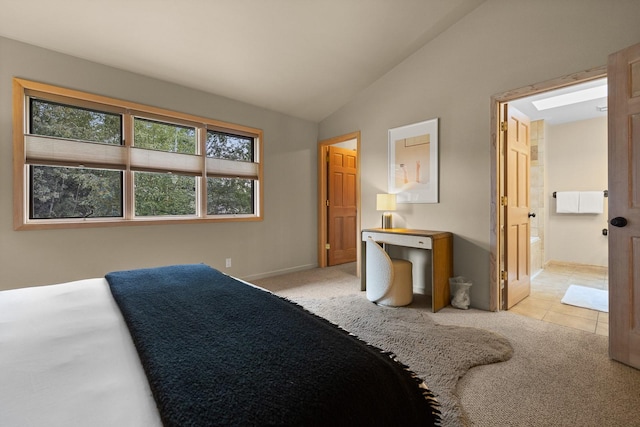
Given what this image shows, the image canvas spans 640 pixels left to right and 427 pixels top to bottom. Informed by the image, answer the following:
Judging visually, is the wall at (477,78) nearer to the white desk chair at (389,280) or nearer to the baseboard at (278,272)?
the white desk chair at (389,280)

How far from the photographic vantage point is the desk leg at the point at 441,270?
2867 millimetres

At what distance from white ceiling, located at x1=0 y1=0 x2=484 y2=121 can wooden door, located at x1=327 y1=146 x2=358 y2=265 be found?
1.54 meters

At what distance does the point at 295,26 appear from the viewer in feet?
9.25

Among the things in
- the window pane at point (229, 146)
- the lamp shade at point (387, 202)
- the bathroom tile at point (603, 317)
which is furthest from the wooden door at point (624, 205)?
the window pane at point (229, 146)

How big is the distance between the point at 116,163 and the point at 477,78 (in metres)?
3.82

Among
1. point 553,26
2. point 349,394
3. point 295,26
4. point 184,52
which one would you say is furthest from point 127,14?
point 553,26

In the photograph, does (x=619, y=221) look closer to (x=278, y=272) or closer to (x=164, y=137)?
(x=278, y=272)

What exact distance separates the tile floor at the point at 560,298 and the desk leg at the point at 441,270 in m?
0.70

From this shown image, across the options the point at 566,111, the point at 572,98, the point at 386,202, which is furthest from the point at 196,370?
the point at 566,111

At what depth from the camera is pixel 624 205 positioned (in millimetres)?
1894

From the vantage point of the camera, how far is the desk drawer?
2.91m

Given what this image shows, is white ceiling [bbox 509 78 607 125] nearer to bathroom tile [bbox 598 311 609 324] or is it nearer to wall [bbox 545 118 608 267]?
wall [bbox 545 118 608 267]

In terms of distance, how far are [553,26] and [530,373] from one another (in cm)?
278

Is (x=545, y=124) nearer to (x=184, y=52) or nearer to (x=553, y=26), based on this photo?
(x=553, y=26)
